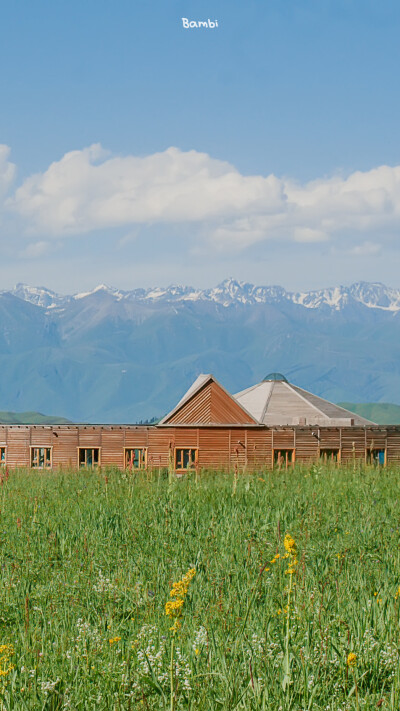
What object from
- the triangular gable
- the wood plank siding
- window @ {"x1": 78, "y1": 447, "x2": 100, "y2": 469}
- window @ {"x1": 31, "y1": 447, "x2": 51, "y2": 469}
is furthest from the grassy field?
window @ {"x1": 31, "y1": 447, "x2": 51, "y2": 469}

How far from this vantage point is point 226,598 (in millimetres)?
8250

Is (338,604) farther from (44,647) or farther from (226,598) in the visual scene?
(44,647)

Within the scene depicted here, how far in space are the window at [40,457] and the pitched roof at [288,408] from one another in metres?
11.4

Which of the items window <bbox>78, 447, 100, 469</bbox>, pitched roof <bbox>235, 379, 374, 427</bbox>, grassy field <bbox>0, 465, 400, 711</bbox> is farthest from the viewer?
pitched roof <bbox>235, 379, 374, 427</bbox>

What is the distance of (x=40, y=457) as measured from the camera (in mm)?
40906

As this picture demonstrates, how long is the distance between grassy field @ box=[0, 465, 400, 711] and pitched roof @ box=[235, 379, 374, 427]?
2781 cm

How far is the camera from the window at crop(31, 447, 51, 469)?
40.5 meters

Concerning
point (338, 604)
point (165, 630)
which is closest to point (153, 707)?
point (165, 630)

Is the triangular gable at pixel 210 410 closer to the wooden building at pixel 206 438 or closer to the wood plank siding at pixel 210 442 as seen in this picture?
the wooden building at pixel 206 438

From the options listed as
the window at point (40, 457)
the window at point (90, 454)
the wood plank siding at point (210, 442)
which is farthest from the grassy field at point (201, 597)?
the window at point (40, 457)

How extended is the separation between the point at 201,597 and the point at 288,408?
120ft

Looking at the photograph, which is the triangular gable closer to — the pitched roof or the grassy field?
the pitched roof

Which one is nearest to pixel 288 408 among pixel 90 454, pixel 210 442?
pixel 210 442

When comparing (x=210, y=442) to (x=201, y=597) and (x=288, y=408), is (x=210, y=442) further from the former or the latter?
(x=201, y=597)
